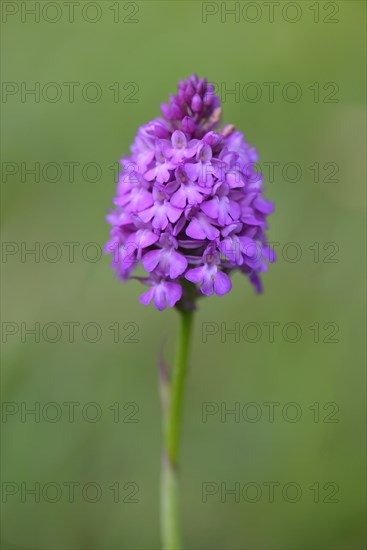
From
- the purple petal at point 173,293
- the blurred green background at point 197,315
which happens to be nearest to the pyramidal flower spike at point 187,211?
the purple petal at point 173,293

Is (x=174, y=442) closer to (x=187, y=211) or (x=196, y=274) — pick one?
(x=196, y=274)

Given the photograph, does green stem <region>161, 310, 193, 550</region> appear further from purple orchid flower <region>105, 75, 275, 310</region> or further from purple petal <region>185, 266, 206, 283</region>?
purple petal <region>185, 266, 206, 283</region>

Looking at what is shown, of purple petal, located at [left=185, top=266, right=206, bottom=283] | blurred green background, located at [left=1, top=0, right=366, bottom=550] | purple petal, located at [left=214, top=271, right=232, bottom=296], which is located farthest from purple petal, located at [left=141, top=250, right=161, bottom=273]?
blurred green background, located at [left=1, top=0, right=366, bottom=550]

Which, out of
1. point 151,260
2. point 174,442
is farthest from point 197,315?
point 151,260

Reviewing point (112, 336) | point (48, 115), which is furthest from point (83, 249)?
point (48, 115)

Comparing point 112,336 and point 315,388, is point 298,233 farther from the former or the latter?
point 112,336

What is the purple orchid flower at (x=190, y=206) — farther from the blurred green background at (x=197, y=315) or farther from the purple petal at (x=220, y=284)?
the blurred green background at (x=197, y=315)
